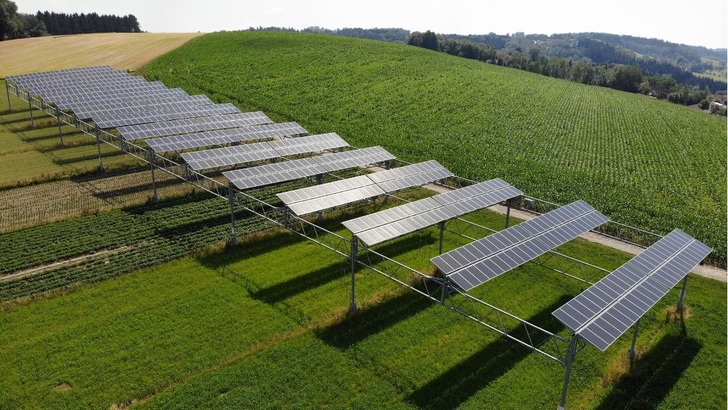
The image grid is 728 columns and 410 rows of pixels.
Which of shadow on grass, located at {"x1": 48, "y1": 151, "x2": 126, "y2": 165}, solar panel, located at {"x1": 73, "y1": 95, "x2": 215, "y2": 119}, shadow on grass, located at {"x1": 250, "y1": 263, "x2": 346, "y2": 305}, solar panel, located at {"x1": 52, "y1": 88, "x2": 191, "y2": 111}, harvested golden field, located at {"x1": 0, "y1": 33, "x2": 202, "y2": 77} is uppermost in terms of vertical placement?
harvested golden field, located at {"x1": 0, "y1": 33, "x2": 202, "y2": 77}

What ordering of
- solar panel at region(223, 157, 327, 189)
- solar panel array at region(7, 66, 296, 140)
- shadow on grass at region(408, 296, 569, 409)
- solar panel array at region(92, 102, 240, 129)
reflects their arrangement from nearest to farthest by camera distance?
shadow on grass at region(408, 296, 569, 409) → solar panel at region(223, 157, 327, 189) → solar panel array at region(7, 66, 296, 140) → solar panel array at region(92, 102, 240, 129)

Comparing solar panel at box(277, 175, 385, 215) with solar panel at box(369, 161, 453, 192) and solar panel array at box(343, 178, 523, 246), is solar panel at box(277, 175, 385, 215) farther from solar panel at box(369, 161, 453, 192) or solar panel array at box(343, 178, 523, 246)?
solar panel array at box(343, 178, 523, 246)

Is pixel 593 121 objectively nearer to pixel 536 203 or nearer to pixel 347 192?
pixel 536 203

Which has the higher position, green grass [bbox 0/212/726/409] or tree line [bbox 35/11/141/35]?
tree line [bbox 35/11/141/35]

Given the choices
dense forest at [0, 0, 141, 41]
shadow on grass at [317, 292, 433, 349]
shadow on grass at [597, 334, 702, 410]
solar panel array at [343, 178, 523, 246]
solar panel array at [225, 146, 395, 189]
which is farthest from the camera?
dense forest at [0, 0, 141, 41]

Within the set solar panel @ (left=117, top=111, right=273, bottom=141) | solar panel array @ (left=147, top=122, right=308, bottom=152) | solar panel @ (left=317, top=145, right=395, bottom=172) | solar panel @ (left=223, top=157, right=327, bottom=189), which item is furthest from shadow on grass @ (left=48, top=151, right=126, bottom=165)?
solar panel @ (left=317, top=145, right=395, bottom=172)

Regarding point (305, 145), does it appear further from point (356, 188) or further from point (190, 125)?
point (190, 125)

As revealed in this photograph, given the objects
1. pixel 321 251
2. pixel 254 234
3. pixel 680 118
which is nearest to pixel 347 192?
pixel 321 251

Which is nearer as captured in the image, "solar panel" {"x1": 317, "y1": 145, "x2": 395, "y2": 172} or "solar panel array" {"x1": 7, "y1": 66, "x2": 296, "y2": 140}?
"solar panel" {"x1": 317, "y1": 145, "x2": 395, "y2": 172}
